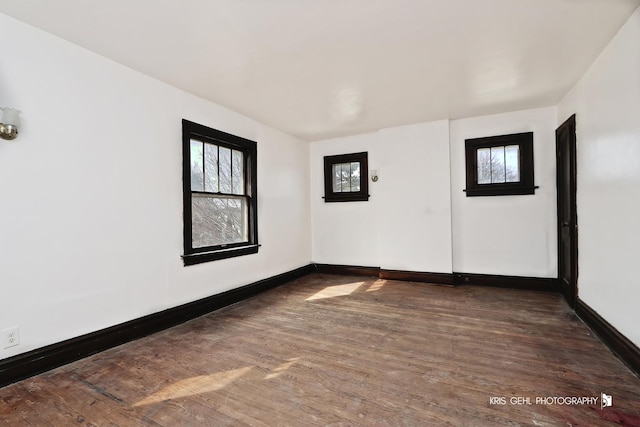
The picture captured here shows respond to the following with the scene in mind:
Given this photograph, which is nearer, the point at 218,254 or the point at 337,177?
the point at 218,254

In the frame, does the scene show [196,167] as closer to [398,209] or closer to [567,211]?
[398,209]

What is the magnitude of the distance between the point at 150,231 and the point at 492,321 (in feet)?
11.9

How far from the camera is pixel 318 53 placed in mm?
2648

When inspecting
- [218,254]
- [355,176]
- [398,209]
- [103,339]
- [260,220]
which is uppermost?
[355,176]

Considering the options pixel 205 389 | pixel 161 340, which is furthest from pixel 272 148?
pixel 205 389

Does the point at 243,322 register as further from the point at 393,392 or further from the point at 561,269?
the point at 561,269

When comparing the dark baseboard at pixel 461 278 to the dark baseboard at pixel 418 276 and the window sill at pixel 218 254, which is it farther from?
the window sill at pixel 218 254

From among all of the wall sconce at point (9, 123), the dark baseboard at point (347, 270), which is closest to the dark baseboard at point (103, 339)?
the wall sconce at point (9, 123)

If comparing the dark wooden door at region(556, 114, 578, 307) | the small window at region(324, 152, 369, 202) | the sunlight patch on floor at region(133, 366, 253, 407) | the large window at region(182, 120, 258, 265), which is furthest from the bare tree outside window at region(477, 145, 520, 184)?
the sunlight patch on floor at region(133, 366, 253, 407)

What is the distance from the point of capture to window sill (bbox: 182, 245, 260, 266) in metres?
3.40

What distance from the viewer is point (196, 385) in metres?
2.05

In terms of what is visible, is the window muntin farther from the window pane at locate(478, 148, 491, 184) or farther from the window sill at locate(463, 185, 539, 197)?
the window pane at locate(478, 148, 491, 184)

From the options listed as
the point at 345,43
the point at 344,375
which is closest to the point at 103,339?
the point at 344,375

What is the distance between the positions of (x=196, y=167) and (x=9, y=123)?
66.7 inches
